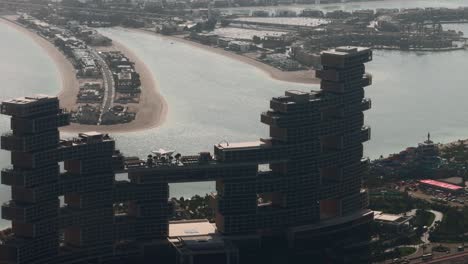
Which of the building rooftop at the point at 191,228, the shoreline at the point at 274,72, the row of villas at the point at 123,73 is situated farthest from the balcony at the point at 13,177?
the shoreline at the point at 274,72

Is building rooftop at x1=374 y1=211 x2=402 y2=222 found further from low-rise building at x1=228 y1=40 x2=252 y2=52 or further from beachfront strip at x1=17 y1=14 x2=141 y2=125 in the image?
low-rise building at x1=228 y1=40 x2=252 y2=52

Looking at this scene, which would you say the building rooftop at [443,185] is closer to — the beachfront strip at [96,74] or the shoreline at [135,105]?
the shoreline at [135,105]

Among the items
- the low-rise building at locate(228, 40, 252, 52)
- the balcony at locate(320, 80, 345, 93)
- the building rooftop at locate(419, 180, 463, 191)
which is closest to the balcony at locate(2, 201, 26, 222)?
the balcony at locate(320, 80, 345, 93)

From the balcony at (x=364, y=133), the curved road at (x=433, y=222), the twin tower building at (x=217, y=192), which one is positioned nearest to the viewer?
the twin tower building at (x=217, y=192)

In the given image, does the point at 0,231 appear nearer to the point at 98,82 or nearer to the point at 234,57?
the point at 98,82

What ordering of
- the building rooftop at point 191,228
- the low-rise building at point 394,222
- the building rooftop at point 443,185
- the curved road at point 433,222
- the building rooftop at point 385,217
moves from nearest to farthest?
the building rooftop at point 191,228, the curved road at point 433,222, the low-rise building at point 394,222, the building rooftop at point 385,217, the building rooftop at point 443,185

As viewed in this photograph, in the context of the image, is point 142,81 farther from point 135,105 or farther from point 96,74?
point 135,105

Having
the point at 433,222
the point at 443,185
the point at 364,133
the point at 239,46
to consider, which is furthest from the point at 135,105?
the point at 433,222

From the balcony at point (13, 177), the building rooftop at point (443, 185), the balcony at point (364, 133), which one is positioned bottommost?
the building rooftop at point (443, 185)
